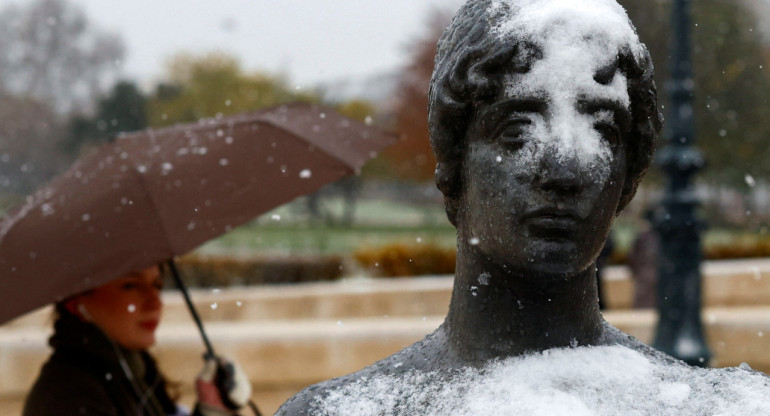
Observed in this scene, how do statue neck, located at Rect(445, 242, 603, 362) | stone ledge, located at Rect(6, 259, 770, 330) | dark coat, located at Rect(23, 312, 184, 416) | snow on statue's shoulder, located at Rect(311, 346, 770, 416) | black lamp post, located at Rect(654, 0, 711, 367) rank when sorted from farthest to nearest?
stone ledge, located at Rect(6, 259, 770, 330) < black lamp post, located at Rect(654, 0, 711, 367) < dark coat, located at Rect(23, 312, 184, 416) < statue neck, located at Rect(445, 242, 603, 362) < snow on statue's shoulder, located at Rect(311, 346, 770, 416)

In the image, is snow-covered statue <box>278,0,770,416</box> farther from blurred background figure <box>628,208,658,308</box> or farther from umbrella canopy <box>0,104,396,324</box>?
blurred background figure <box>628,208,658,308</box>

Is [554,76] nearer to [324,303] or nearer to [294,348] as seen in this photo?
[294,348]

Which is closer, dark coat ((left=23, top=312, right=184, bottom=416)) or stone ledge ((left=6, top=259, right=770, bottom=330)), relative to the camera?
dark coat ((left=23, top=312, right=184, bottom=416))

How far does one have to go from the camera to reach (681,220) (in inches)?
234

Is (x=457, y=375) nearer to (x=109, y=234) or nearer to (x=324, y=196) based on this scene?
(x=109, y=234)

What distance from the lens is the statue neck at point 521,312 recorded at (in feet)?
5.51

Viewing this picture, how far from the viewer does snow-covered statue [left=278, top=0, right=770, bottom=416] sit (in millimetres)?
1565

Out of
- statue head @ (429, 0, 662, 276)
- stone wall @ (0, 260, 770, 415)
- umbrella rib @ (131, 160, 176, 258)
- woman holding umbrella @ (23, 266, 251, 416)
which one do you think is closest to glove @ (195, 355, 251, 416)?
woman holding umbrella @ (23, 266, 251, 416)

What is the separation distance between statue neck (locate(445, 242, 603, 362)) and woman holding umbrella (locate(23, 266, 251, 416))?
1867mm

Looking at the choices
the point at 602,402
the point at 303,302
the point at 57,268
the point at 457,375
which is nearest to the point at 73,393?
the point at 57,268

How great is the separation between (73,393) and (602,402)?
2243 millimetres

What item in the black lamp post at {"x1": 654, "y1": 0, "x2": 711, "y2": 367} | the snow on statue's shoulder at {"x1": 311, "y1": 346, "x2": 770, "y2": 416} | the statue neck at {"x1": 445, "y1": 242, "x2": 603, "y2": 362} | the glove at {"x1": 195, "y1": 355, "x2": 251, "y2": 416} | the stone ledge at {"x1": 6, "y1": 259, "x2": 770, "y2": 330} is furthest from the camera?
the stone ledge at {"x1": 6, "y1": 259, "x2": 770, "y2": 330}

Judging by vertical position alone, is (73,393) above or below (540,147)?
below

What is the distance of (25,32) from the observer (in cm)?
2125
